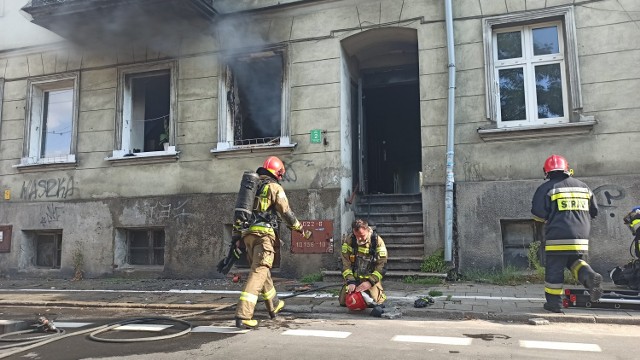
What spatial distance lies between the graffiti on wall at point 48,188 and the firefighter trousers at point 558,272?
9.38 metres

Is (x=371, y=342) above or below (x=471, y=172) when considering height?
below

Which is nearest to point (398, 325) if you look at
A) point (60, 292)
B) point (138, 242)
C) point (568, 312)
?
point (568, 312)

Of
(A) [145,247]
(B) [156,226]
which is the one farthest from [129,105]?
(A) [145,247]

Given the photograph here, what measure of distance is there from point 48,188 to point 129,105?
101 inches

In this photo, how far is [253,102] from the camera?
10.3 meters

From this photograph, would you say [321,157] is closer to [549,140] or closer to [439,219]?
[439,219]

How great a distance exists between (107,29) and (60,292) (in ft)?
17.2

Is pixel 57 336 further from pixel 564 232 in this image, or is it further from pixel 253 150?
pixel 564 232

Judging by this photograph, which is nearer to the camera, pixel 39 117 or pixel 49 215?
pixel 49 215

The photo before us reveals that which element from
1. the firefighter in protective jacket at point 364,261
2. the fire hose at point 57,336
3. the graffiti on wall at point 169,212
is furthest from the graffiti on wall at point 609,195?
the graffiti on wall at point 169,212

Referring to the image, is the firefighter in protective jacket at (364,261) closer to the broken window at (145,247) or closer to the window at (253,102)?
the window at (253,102)

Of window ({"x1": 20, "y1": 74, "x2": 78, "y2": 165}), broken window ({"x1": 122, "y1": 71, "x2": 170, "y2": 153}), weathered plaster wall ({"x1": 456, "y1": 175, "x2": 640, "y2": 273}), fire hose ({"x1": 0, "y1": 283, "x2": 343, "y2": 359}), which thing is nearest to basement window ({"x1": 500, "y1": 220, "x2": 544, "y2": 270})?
weathered plaster wall ({"x1": 456, "y1": 175, "x2": 640, "y2": 273})

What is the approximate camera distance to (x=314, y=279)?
8242 millimetres

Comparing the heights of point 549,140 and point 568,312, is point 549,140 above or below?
above
